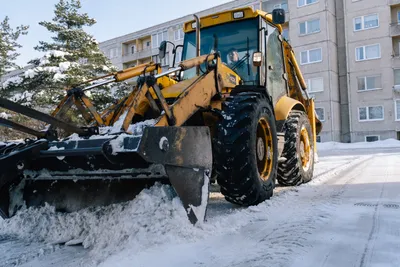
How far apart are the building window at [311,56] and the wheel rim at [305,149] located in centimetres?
2332

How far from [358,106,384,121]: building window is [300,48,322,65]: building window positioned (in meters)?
5.10

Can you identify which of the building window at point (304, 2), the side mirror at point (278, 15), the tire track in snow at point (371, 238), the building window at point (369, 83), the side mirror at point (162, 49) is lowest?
the tire track in snow at point (371, 238)

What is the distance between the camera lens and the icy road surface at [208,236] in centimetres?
278

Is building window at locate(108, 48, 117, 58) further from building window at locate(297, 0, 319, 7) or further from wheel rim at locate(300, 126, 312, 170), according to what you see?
wheel rim at locate(300, 126, 312, 170)

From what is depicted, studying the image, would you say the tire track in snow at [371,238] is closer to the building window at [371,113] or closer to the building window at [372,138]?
the building window at [372,138]

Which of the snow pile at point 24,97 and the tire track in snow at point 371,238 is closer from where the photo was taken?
the tire track in snow at point 371,238

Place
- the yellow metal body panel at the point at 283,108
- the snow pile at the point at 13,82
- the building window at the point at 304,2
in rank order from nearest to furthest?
the yellow metal body panel at the point at 283,108, the snow pile at the point at 13,82, the building window at the point at 304,2

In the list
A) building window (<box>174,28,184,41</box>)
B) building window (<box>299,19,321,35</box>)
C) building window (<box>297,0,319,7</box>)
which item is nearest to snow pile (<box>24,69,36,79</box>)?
building window (<box>299,19,321,35</box>)

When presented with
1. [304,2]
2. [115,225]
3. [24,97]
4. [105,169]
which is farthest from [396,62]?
[115,225]

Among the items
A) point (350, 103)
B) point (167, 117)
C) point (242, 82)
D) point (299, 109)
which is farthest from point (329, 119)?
point (167, 117)

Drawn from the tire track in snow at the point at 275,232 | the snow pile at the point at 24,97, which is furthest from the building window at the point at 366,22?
the tire track in snow at the point at 275,232

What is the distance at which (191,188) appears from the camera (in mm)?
3416

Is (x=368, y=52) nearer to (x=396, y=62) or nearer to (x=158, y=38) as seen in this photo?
(x=396, y=62)

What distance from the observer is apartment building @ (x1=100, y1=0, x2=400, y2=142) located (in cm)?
2716
